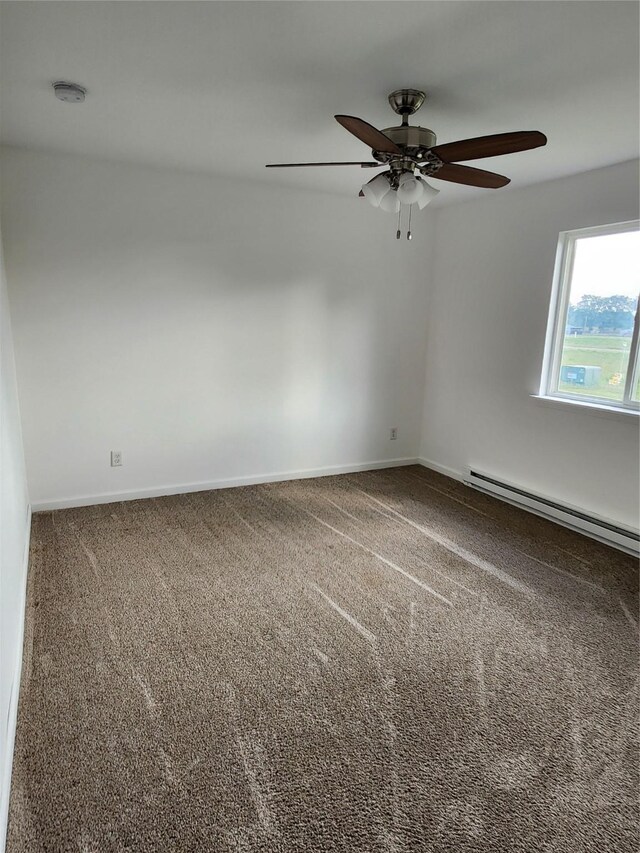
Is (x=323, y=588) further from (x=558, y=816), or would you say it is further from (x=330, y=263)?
(x=330, y=263)

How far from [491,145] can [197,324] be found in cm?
251

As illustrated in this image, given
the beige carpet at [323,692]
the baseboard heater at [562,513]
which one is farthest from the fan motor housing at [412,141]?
the baseboard heater at [562,513]

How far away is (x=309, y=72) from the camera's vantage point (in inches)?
84.0

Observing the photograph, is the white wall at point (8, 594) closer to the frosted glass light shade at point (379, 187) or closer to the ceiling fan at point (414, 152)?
the ceiling fan at point (414, 152)

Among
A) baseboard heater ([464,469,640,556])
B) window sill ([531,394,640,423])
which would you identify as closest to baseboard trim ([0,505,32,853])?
baseboard heater ([464,469,640,556])

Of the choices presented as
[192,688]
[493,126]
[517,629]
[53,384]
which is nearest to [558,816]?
[517,629]

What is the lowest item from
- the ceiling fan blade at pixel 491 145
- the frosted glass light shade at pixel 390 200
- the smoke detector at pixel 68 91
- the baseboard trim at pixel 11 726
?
the baseboard trim at pixel 11 726

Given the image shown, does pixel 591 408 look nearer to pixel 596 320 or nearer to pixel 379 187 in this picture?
pixel 596 320

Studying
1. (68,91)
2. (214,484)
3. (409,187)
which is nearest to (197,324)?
(214,484)

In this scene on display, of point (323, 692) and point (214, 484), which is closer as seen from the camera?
point (323, 692)

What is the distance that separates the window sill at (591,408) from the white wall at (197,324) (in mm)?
1436

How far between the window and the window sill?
0.05 meters

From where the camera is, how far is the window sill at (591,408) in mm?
3311

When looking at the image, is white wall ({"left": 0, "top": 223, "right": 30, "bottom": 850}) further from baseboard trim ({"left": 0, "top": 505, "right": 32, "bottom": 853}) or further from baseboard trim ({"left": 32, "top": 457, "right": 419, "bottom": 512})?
baseboard trim ({"left": 32, "top": 457, "right": 419, "bottom": 512})
